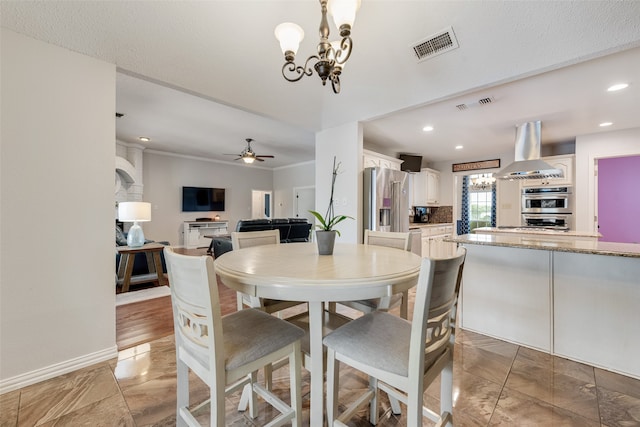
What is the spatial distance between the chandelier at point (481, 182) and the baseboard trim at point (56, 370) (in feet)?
25.7

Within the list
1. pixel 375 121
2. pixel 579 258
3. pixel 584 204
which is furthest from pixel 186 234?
pixel 584 204

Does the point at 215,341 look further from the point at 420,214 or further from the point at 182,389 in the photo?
the point at 420,214

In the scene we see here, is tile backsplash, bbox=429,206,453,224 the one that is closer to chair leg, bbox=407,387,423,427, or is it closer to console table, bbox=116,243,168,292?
console table, bbox=116,243,168,292

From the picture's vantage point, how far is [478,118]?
3.60m

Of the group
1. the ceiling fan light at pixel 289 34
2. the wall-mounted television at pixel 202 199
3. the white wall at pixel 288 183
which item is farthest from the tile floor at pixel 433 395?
the white wall at pixel 288 183

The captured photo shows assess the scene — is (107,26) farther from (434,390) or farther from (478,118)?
(478,118)

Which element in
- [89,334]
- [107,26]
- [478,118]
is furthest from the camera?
[478,118]

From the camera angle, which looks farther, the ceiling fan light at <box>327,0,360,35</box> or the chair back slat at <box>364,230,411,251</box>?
the chair back slat at <box>364,230,411,251</box>

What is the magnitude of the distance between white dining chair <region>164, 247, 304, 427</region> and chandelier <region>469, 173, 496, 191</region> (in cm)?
731

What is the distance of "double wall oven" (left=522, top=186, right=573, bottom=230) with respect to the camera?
15.1 feet

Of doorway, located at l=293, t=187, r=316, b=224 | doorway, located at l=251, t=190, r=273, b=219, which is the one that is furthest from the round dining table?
doorway, located at l=251, t=190, r=273, b=219

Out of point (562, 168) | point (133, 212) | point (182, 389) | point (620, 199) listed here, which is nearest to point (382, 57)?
point (182, 389)

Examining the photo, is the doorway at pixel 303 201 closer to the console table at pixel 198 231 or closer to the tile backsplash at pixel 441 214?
the console table at pixel 198 231

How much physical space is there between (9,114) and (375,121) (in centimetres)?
346
